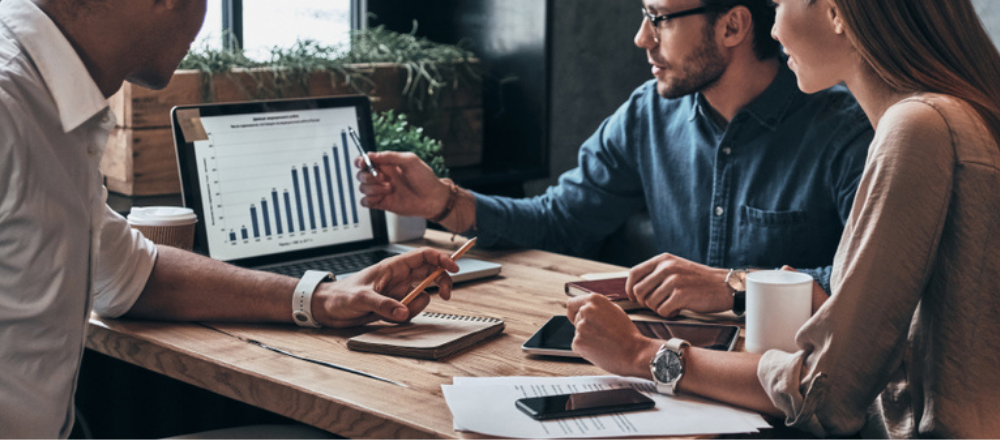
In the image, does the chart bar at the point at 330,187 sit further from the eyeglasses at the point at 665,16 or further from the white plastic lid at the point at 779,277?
the white plastic lid at the point at 779,277

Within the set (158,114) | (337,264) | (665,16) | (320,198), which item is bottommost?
(337,264)

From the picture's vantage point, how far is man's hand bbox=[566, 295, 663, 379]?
1285 mm

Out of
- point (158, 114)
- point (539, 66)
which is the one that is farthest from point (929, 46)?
point (539, 66)

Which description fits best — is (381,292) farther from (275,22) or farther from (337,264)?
(275,22)

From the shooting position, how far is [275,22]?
2863mm

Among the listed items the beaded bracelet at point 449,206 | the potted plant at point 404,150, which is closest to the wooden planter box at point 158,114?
the potted plant at point 404,150

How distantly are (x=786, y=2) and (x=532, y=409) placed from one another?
653 millimetres

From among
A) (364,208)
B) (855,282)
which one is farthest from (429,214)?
(855,282)

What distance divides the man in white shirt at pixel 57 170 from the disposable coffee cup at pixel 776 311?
519mm

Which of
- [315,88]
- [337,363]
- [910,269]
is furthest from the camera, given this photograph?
[315,88]

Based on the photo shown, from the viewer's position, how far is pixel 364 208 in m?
2.09

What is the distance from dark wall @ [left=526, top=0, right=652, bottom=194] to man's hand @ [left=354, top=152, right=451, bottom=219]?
1144 millimetres

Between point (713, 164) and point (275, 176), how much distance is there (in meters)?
0.91

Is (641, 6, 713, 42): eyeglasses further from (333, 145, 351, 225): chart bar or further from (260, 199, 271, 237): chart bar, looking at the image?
(260, 199, 271, 237): chart bar
